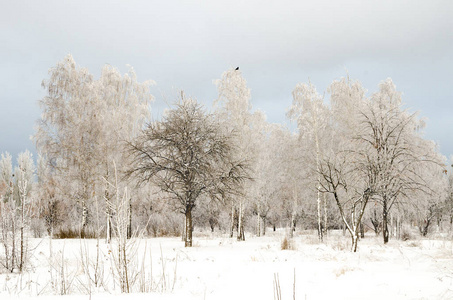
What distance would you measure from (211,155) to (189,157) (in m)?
0.97

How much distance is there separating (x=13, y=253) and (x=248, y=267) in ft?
19.2

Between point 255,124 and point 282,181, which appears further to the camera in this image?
point 282,181

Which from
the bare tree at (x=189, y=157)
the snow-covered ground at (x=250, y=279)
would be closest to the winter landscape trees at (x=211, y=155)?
the bare tree at (x=189, y=157)

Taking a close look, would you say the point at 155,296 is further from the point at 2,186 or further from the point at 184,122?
the point at 2,186

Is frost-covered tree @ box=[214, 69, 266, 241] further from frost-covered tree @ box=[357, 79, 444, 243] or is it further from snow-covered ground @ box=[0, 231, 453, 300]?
snow-covered ground @ box=[0, 231, 453, 300]

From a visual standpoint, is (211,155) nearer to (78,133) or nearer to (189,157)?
(189,157)

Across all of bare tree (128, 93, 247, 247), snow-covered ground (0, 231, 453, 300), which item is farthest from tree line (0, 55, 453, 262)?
snow-covered ground (0, 231, 453, 300)

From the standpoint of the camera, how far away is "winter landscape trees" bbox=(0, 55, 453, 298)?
1449cm

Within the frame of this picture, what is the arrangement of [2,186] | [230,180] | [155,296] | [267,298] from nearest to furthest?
[155,296] → [267,298] → [230,180] → [2,186]

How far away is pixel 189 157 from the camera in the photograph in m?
14.8

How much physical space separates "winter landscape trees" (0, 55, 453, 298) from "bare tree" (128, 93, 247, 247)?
1.9 inches

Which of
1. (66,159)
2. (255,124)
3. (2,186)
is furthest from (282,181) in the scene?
(2,186)

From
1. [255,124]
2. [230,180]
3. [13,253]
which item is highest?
[255,124]

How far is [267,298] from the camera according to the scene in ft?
18.6
